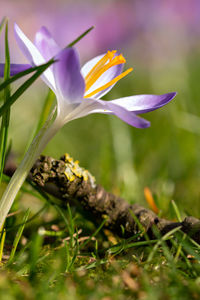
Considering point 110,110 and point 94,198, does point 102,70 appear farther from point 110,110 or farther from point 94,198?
point 94,198

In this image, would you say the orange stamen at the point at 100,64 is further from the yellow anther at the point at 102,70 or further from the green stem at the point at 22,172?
the green stem at the point at 22,172

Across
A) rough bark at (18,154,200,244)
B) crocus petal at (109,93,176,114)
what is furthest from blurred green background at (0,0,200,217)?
crocus petal at (109,93,176,114)

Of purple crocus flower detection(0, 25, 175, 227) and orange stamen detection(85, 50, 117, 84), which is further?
orange stamen detection(85, 50, 117, 84)

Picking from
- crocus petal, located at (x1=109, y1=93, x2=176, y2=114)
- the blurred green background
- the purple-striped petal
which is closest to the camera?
the purple-striped petal

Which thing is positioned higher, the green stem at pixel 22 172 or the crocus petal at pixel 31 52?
the crocus petal at pixel 31 52

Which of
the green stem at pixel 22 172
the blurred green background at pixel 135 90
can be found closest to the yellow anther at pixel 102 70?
the green stem at pixel 22 172

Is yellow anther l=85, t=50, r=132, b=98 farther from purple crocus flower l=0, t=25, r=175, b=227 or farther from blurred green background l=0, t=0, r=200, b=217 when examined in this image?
blurred green background l=0, t=0, r=200, b=217
